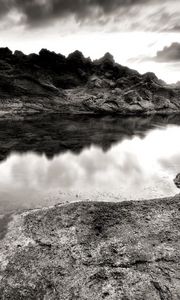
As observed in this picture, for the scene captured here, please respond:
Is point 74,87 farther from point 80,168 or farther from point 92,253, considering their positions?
point 92,253

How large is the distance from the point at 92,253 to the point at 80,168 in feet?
62.3

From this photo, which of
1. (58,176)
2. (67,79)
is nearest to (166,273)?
(58,176)

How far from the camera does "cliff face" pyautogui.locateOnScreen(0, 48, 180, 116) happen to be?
95.3 metres

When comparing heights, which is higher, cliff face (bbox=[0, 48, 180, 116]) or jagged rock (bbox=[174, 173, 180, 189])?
cliff face (bbox=[0, 48, 180, 116])

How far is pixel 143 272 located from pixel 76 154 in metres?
→ 27.1

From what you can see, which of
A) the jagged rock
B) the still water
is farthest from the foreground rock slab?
the jagged rock

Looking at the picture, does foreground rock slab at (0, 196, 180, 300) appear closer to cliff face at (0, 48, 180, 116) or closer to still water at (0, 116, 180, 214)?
still water at (0, 116, 180, 214)

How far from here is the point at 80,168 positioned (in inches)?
1282

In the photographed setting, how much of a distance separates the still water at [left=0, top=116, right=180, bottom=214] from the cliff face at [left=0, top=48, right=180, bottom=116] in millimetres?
38766

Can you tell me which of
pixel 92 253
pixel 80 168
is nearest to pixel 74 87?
pixel 80 168

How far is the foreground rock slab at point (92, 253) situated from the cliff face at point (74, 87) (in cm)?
6649

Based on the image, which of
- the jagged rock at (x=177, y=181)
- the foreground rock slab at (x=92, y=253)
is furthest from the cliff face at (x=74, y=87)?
the foreground rock slab at (x=92, y=253)

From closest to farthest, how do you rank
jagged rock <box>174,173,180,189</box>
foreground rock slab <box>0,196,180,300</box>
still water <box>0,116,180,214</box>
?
foreground rock slab <box>0,196,180,300</box> < still water <box>0,116,180,214</box> < jagged rock <box>174,173,180,189</box>

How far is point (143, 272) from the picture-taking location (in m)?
12.7
